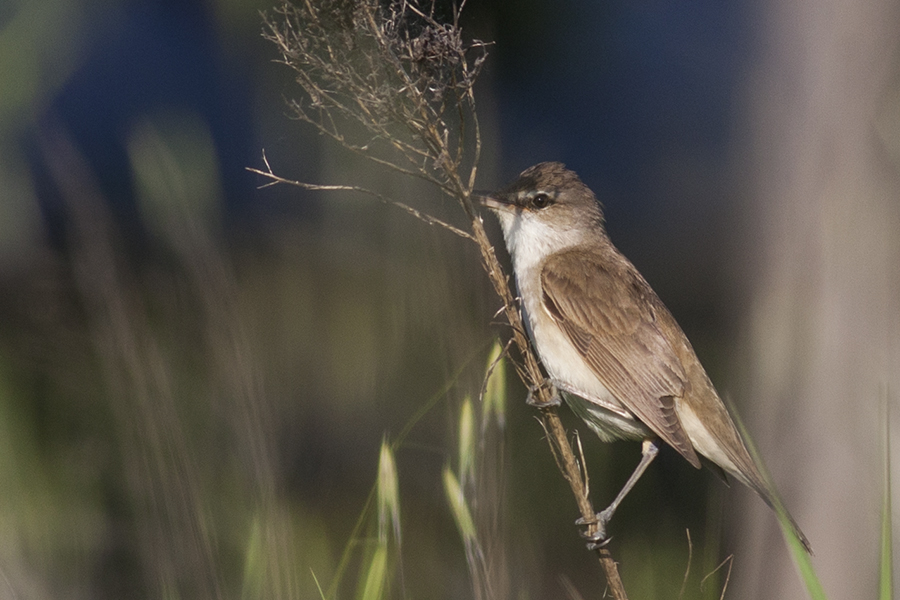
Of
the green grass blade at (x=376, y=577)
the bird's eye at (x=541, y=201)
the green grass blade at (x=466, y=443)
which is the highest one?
the bird's eye at (x=541, y=201)

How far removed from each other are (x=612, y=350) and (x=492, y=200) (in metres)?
0.73

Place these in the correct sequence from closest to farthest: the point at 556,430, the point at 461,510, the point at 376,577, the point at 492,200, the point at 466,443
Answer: the point at 376,577
the point at 461,510
the point at 466,443
the point at 556,430
the point at 492,200

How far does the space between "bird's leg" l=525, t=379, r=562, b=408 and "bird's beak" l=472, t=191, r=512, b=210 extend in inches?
30.6

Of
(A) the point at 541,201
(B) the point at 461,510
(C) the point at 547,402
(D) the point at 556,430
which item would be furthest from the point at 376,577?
(A) the point at 541,201

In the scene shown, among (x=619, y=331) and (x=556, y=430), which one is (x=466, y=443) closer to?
(x=556, y=430)

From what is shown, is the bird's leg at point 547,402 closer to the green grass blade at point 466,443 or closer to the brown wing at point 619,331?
the brown wing at point 619,331

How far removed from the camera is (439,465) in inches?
177

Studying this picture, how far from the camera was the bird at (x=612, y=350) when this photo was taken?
279cm

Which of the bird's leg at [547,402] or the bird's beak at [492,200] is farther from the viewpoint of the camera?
the bird's beak at [492,200]

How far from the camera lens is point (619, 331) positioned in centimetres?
296

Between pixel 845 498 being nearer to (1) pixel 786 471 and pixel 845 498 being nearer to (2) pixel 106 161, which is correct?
(1) pixel 786 471

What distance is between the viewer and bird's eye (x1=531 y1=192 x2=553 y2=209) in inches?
127

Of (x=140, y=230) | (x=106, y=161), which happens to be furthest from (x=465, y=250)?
(x=106, y=161)

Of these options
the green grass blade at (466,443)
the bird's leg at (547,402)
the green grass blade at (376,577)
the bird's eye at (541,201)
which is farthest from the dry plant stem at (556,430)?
the bird's eye at (541,201)
